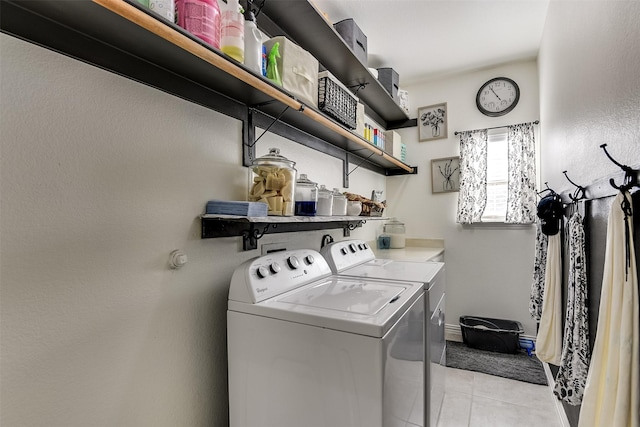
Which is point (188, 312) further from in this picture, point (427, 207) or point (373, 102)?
point (427, 207)

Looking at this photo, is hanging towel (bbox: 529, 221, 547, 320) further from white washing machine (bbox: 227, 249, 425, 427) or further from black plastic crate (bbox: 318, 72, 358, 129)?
black plastic crate (bbox: 318, 72, 358, 129)

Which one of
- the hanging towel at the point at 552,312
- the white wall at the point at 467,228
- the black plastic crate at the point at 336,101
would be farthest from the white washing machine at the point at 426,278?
the white wall at the point at 467,228

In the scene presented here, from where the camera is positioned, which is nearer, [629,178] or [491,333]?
[629,178]

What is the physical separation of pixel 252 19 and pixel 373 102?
6.25ft

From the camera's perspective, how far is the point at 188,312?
1.19m

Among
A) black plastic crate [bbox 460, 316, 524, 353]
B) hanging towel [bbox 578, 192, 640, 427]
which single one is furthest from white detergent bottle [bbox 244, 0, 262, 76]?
black plastic crate [bbox 460, 316, 524, 353]

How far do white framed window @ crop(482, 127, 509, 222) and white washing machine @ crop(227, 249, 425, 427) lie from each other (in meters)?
2.25

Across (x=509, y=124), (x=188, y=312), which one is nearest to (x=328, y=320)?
(x=188, y=312)

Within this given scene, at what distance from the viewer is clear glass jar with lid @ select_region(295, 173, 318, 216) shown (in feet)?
5.02

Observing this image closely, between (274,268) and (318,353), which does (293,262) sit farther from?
(318,353)

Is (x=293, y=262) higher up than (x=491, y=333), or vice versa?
(x=293, y=262)

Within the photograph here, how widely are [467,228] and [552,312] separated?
5.57 feet

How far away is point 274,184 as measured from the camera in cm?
136

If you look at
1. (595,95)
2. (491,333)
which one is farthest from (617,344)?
(491,333)
